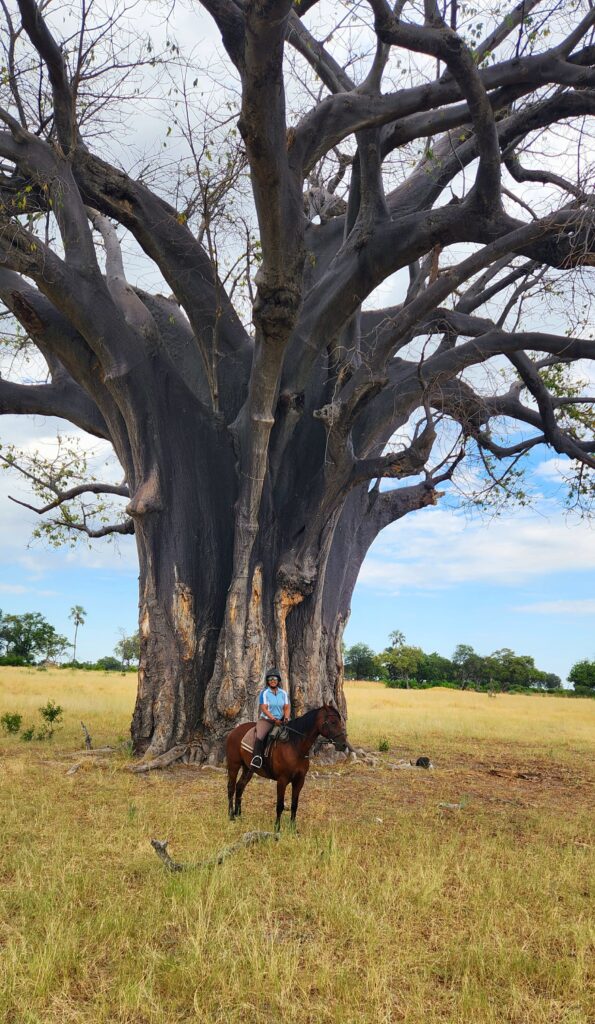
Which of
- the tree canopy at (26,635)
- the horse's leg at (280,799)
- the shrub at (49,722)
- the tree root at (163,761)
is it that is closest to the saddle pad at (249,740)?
the horse's leg at (280,799)

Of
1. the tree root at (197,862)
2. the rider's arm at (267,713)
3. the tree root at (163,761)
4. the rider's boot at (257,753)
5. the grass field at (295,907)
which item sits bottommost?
the grass field at (295,907)

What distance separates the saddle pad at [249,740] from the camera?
6535 millimetres

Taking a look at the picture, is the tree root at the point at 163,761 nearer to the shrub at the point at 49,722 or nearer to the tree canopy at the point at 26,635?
the shrub at the point at 49,722

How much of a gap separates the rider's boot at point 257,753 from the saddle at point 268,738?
31 millimetres

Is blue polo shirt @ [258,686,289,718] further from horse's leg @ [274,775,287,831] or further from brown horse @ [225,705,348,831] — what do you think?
horse's leg @ [274,775,287,831]

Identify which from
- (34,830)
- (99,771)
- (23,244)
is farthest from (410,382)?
(34,830)

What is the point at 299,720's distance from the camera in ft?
21.0

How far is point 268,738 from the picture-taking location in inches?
257

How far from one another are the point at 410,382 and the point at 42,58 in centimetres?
578

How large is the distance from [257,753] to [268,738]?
15cm

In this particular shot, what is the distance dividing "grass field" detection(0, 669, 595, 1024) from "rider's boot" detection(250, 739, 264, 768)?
53 centimetres

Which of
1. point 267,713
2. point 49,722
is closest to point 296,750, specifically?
point 267,713

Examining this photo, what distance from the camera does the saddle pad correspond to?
654 centimetres

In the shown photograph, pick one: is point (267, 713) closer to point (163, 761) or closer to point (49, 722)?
point (163, 761)
